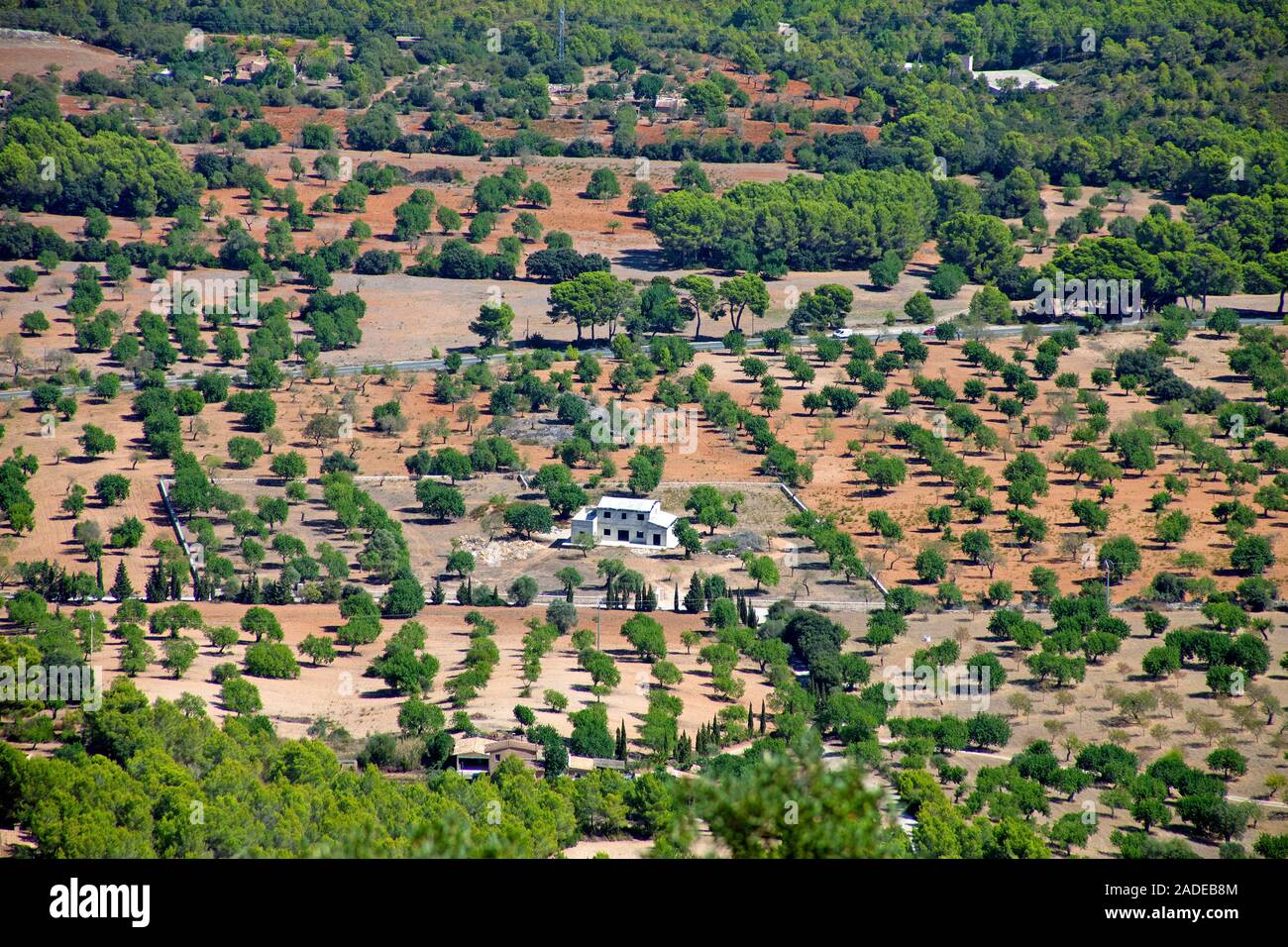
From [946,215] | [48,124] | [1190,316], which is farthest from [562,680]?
[48,124]

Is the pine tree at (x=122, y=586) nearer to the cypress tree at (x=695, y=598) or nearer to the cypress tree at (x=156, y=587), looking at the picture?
the cypress tree at (x=156, y=587)

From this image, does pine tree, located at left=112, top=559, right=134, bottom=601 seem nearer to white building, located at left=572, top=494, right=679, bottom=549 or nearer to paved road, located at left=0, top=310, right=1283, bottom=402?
white building, located at left=572, top=494, right=679, bottom=549

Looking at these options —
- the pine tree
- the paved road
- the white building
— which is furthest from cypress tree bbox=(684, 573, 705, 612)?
the paved road

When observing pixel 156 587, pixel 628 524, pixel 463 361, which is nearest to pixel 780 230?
pixel 463 361

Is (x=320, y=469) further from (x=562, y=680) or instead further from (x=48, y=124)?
(x=48, y=124)

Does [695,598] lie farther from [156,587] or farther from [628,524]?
[156,587]

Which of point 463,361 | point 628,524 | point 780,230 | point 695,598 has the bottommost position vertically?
point 695,598

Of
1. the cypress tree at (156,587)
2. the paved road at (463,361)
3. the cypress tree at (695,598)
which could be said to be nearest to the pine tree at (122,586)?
the cypress tree at (156,587)
